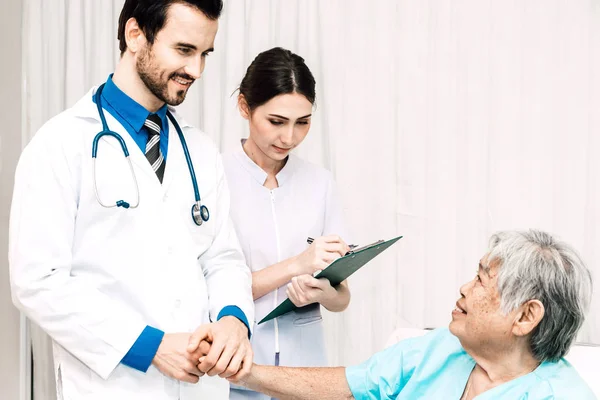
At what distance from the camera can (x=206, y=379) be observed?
173 centimetres

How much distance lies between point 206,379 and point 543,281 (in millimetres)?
835

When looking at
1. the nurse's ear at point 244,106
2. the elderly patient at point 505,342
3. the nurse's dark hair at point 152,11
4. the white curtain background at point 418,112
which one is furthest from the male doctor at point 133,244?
the white curtain background at point 418,112

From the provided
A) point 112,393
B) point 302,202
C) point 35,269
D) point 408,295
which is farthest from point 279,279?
point 408,295

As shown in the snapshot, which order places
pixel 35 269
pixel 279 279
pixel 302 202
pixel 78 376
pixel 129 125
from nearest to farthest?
pixel 35 269 < pixel 78 376 < pixel 129 125 < pixel 279 279 < pixel 302 202

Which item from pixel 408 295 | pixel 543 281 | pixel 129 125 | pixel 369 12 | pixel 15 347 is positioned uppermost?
pixel 369 12

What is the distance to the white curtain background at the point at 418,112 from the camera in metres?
2.86

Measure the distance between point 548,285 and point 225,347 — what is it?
72 cm

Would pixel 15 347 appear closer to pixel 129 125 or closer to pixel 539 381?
pixel 129 125

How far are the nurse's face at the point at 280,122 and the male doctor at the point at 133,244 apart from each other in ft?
1.43

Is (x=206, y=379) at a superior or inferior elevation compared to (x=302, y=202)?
inferior

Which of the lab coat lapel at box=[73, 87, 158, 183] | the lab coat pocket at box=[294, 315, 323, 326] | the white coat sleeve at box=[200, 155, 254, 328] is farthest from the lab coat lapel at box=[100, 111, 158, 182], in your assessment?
the lab coat pocket at box=[294, 315, 323, 326]

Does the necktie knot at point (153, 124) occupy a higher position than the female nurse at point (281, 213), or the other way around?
the necktie knot at point (153, 124)

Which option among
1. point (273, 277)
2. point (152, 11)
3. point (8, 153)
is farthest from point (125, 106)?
point (8, 153)

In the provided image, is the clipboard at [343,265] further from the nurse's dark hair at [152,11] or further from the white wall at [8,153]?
the white wall at [8,153]
